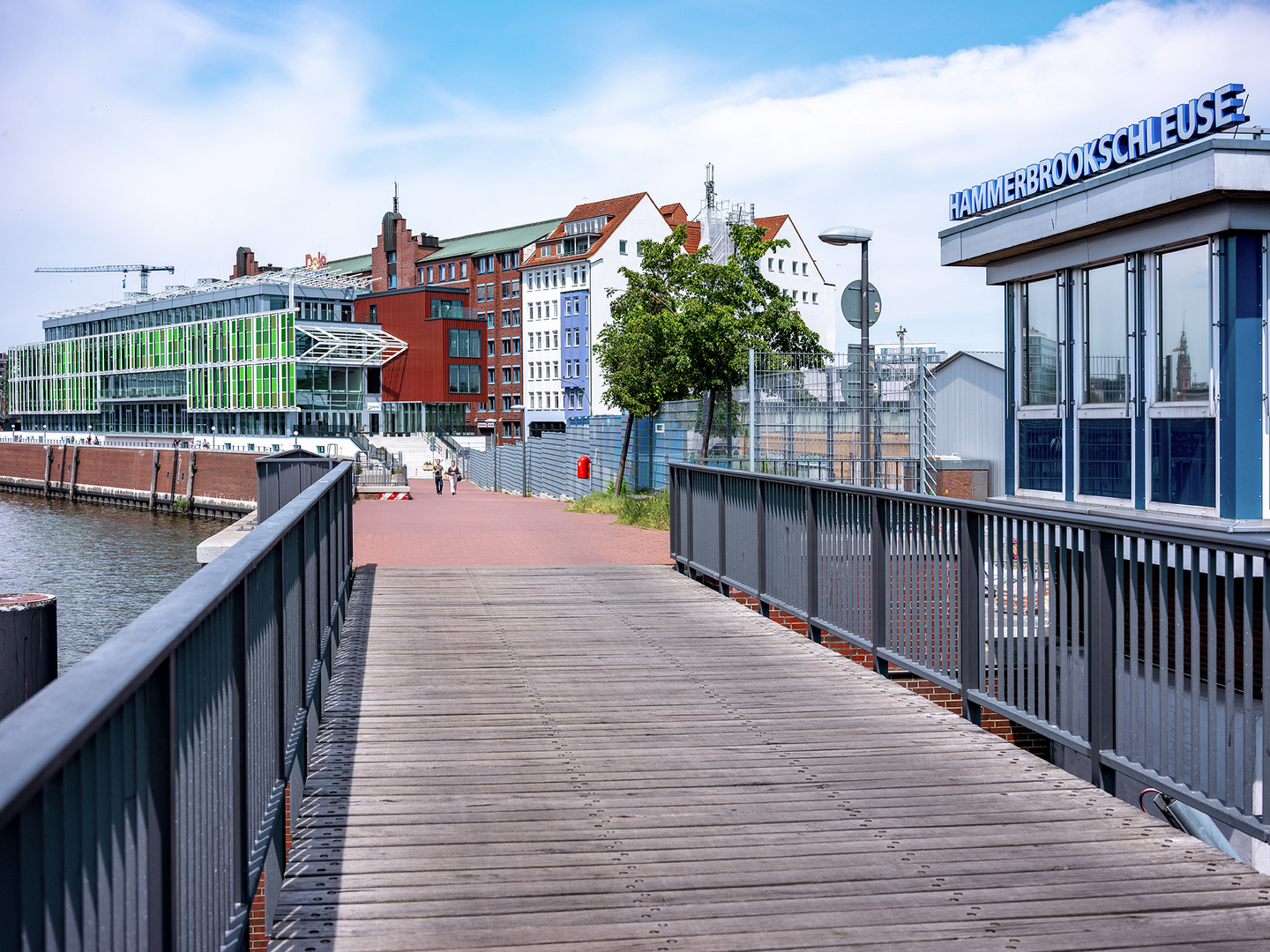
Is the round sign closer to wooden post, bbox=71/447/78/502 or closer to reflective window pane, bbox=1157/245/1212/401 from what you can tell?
reflective window pane, bbox=1157/245/1212/401

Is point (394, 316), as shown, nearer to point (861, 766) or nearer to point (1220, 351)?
point (1220, 351)

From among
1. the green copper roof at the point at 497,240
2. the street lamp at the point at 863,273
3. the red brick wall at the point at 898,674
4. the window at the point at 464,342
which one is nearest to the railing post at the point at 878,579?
the red brick wall at the point at 898,674

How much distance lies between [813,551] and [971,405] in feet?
109

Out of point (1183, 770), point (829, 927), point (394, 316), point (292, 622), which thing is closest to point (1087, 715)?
point (1183, 770)

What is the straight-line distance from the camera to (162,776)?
2568mm

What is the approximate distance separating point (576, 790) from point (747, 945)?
1.70m

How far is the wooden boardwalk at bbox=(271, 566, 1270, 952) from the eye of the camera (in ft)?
12.6

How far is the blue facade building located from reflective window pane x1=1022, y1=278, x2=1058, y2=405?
227ft

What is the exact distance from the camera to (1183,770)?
4730 mm

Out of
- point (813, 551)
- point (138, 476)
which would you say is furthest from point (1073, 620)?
point (138, 476)

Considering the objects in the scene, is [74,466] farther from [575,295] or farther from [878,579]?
[878,579]

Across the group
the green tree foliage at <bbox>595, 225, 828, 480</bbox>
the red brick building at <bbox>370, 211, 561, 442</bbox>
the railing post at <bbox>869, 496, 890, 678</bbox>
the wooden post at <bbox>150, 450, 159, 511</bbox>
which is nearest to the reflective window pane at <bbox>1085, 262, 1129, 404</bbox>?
the railing post at <bbox>869, 496, 890, 678</bbox>

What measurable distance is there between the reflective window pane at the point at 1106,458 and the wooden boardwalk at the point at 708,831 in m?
8.00

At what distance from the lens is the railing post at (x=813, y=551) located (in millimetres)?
9062
